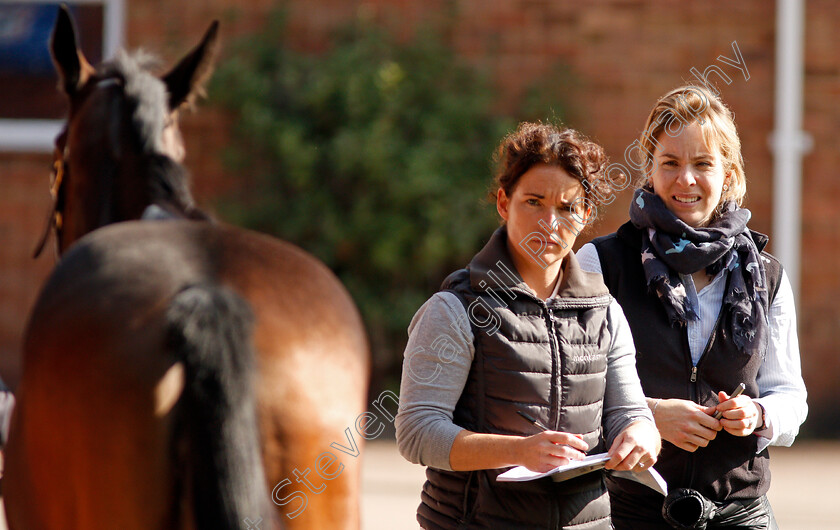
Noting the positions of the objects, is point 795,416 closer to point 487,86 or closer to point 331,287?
point 331,287

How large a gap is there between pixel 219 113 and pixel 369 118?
4.20 ft

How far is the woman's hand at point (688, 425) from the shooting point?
1.94 meters

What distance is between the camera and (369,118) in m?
6.61

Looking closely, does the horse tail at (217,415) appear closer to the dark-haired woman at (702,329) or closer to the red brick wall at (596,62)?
the dark-haired woman at (702,329)

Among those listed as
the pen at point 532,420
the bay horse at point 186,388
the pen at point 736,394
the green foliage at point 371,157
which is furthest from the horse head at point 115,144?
the green foliage at point 371,157

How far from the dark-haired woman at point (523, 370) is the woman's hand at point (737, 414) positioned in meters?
0.23

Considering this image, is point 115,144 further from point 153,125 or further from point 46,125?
point 46,125

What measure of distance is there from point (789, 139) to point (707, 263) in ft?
16.6

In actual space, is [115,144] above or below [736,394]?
above

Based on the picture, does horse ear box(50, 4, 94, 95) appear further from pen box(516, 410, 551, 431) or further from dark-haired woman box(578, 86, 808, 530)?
pen box(516, 410, 551, 431)

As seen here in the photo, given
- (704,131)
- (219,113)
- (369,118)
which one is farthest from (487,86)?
(704,131)

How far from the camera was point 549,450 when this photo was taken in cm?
161

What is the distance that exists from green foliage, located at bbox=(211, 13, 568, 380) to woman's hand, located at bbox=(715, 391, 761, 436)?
4467 mm

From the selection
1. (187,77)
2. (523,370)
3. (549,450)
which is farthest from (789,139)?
(549,450)
